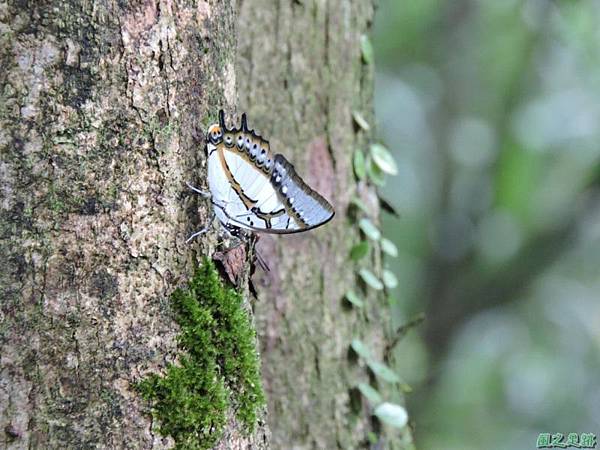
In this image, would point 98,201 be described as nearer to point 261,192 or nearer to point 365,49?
point 261,192

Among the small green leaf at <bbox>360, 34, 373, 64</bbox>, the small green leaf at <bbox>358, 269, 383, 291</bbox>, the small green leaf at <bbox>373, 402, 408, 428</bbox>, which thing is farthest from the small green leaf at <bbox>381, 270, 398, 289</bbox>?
the small green leaf at <bbox>360, 34, 373, 64</bbox>

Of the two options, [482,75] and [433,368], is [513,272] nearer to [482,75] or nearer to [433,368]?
[433,368]

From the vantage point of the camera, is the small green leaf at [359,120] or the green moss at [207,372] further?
the small green leaf at [359,120]

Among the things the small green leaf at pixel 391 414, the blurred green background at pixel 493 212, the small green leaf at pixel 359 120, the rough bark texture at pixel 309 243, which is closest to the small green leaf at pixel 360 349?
the rough bark texture at pixel 309 243

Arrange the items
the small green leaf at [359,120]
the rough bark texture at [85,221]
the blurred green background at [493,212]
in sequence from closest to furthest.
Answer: the rough bark texture at [85,221] → the small green leaf at [359,120] → the blurred green background at [493,212]

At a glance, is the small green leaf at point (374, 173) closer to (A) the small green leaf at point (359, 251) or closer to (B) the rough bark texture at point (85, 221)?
(A) the small green leaf at point (359, 251)

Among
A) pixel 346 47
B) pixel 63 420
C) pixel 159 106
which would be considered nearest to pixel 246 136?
pixel 159 106

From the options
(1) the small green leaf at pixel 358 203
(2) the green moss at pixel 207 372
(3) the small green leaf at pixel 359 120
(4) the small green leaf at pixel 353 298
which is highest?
(3) the small green leaf at pixel 359 120

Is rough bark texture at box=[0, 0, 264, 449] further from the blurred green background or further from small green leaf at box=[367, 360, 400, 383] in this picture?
the blurred green background
